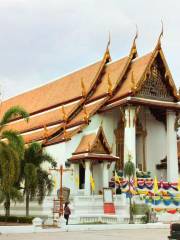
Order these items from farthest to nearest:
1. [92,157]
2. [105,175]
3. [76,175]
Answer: [76,175] < [105,175] < [92,157]

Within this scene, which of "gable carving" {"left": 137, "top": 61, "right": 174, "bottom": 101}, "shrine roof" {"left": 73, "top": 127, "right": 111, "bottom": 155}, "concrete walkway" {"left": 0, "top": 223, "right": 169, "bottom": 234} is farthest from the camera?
"gable carving" {"left": 137, "top": 61, "right": 174, "bottom": 101}

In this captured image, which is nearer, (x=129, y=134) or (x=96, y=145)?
(x=96, y=145)

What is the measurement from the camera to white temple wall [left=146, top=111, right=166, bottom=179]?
29362 mm

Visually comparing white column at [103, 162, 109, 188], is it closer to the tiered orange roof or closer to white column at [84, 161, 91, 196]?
white column at [84, 161, 91, 196]

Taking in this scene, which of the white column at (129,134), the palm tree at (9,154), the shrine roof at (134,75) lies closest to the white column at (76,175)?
the white column at (129,134)

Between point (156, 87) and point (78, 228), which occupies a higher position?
point (156, 87)

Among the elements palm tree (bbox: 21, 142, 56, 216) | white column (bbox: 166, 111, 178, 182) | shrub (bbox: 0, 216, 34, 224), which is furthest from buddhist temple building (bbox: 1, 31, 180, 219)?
shrub (bbox: 0, 216, 34, 224)

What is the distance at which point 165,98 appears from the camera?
1119 inches

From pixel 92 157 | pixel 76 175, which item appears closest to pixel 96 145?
pixel 92 157

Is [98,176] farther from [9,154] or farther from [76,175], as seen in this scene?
[9,154]

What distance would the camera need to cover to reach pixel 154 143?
2994cm

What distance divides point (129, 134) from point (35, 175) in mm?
6492

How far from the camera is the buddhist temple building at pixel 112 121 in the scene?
25.7 m

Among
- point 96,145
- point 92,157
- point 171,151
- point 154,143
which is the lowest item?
point 92,157
